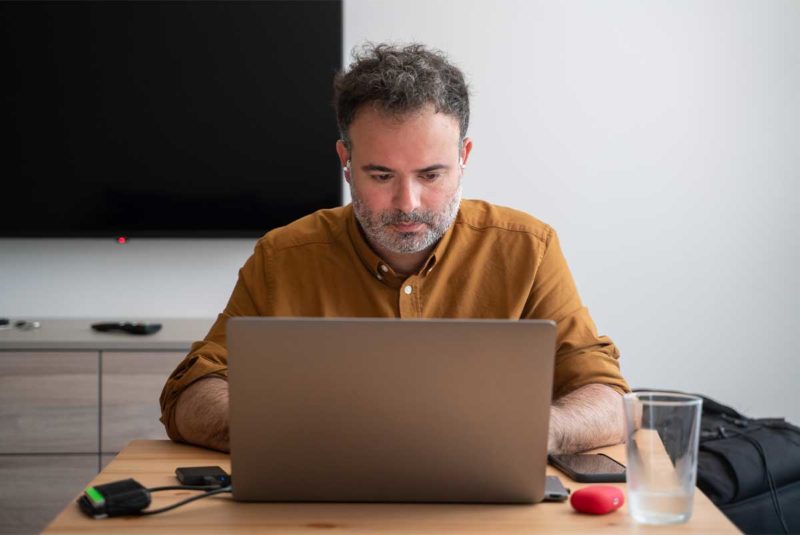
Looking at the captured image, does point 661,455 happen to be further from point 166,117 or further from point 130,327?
point 166,117

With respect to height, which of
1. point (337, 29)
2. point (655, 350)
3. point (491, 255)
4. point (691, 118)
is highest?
point (337, 29)

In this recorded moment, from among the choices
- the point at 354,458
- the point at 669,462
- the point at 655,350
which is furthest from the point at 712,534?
the point at 655,350

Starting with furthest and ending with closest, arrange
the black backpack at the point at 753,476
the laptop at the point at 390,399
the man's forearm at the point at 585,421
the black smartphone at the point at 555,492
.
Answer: the black backpack at the point at 753,476 < the man's forearm at the point at 585,421 < the black smartphone at the point at 555,492 < the laptop at the point at 390,399

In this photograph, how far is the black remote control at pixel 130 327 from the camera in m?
2.96

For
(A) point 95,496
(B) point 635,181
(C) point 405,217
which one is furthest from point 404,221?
(B) point 635,181

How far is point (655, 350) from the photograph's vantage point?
3.32 m

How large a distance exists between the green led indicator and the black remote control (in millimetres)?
1871

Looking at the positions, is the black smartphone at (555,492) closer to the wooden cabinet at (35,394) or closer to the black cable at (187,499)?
the black cable at (187,499)

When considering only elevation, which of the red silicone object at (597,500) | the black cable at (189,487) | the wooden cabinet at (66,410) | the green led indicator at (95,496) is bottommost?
the wooden cabinet at (66,410)

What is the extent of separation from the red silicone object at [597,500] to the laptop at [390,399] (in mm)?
64

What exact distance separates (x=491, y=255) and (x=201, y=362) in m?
0.57

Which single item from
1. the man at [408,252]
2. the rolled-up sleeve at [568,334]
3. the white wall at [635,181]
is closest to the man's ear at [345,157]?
the man at [408,252]

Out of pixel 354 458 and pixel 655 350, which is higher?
pixel 354 458

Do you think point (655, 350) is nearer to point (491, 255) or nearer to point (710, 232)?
point (710, 232)
